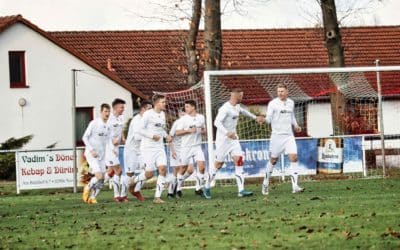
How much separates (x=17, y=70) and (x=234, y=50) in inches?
481

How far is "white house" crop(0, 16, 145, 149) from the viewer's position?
173 ft

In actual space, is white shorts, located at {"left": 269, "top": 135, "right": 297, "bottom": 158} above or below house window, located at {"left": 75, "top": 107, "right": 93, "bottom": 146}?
below

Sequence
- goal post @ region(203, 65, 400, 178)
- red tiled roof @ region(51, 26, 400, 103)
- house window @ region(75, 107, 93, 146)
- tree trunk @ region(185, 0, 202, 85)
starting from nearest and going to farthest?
goal post @ region(203, 65, 400, 178) → tree trunk @ region(185, 0, 202, 85) → house window @ region(75, 107, 93, 146) → red tiled roof @ region(51, 26, 400, 103)

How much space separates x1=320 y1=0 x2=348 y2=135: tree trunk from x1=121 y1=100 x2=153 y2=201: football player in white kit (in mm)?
12382

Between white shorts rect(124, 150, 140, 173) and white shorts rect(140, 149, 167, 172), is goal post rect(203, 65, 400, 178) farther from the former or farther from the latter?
white shorts rect(140, 149, 167, 172)

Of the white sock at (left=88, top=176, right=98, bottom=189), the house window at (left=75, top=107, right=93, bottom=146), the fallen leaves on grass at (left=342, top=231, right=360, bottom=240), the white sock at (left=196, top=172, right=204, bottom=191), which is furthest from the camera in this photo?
the house window at (left=75, top=107, right=93, bottom=146)

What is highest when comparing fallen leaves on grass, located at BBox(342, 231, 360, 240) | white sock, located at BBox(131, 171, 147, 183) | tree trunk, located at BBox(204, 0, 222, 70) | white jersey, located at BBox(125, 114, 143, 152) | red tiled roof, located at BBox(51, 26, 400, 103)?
red tiled roof, located at BBox(51, 26, 400, 103)

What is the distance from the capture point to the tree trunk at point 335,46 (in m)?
37.9

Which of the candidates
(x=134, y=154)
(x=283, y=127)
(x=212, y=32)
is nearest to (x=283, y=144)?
(x=283, y=127)

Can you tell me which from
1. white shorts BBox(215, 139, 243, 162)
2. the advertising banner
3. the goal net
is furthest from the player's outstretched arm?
the advertising banner

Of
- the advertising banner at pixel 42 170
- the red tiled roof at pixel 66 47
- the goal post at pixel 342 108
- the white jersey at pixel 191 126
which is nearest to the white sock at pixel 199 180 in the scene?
the white jersey at pixel 191 126

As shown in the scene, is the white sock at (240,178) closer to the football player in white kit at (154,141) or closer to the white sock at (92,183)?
the football player in white kit at (154,141)

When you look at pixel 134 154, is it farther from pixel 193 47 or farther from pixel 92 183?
pixel 193 47

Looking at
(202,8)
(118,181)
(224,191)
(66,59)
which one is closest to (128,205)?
(118,181)
